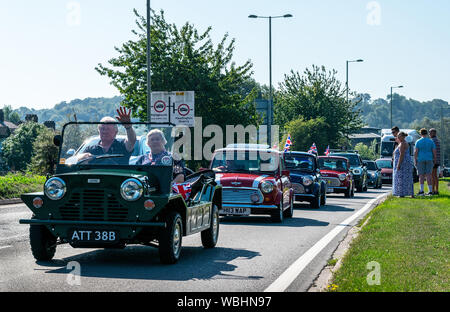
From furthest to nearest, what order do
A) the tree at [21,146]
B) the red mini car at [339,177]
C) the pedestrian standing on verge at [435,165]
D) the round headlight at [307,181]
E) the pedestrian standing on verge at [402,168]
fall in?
the tree at [21,146] → the red mini car at [339,177] → the pedestrian standing on verge at [435,165] → the round headlight at [307,181] → the pedestrian standing on verge at [402,168]

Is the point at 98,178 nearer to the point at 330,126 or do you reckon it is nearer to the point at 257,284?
the point at 257,284

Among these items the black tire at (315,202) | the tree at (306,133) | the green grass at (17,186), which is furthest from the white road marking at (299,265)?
the tree at (306,133)

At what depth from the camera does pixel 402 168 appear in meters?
22.6

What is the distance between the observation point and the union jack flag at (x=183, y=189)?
34.1ft

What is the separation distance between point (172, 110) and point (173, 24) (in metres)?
6.72

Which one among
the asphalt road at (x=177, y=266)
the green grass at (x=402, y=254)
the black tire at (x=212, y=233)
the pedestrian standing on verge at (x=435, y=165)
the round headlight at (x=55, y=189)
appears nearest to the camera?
the green grass at (x=402, y=254)

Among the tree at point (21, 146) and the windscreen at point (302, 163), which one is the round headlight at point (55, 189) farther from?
the tree at point (21, 146)

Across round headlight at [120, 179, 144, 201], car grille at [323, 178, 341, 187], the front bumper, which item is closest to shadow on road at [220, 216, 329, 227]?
the front bumper

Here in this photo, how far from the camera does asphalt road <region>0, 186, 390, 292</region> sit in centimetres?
802

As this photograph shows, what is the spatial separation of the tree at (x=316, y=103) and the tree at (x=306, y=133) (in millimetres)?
2734

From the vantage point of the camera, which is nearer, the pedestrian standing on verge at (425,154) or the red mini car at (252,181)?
the red mini car at (252,181)

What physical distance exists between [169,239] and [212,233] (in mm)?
2536

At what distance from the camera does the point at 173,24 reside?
1592 inches
